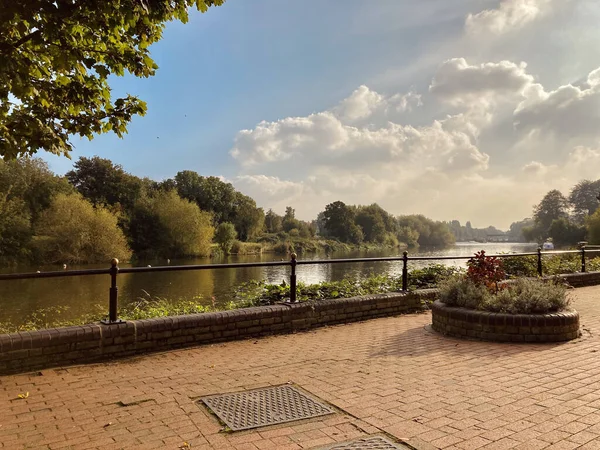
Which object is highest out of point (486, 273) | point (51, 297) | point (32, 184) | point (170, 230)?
point (32, 184)

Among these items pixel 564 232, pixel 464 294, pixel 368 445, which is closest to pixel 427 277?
pixel 464 294

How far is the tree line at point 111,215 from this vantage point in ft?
118

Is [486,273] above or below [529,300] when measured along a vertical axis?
above

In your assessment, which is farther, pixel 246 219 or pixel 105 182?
pixel 246 219

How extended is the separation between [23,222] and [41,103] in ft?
126

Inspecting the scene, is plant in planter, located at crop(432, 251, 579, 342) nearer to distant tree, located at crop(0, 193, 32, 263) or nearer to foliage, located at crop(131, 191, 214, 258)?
distant tree, located at crop(0, 193, 32, 263)

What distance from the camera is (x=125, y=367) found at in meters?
4.41

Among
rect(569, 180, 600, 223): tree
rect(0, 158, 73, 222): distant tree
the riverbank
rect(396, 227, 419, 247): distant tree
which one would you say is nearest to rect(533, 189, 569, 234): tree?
rect(569, 180, 600, 223): tree

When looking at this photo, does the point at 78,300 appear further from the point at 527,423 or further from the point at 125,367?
the point at 527,423

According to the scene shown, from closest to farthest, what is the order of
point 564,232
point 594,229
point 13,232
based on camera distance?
point 13,232 → point 594,229 → point 564,232

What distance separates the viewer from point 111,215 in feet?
132

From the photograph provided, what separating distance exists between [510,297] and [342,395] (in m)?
3.37

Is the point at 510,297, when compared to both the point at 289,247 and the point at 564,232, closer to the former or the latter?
the point at 289,247

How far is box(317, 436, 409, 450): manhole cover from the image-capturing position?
2562mm
